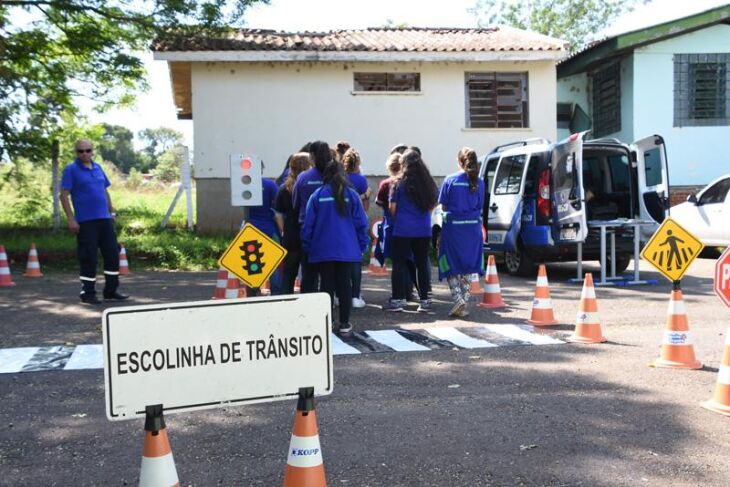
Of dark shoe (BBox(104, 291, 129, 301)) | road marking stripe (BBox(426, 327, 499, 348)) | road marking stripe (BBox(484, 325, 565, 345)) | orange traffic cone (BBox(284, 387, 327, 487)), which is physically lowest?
road marking stripe (BBox(484, 325, 565, 345))

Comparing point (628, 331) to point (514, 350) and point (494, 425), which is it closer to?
point (514, 350)

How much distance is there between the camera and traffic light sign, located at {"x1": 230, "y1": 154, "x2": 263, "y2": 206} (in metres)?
7.70

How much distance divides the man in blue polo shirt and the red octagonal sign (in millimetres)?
7317

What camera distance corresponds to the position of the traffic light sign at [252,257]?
6.77 meters

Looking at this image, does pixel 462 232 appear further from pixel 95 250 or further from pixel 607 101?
pixel 607 101

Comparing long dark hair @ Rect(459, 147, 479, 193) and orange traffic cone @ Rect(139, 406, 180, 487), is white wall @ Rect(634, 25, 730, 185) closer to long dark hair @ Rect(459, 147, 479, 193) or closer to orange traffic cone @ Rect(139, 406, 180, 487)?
long dark hair @ Rect(459, 147, 479, 193)

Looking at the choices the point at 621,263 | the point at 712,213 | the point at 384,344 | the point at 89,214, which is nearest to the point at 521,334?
the point at 384,344

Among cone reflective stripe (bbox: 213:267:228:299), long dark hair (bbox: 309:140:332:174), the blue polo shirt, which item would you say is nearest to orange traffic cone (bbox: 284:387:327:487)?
long dark hair (bbox: 309:140:332:174)

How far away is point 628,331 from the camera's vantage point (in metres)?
8.30

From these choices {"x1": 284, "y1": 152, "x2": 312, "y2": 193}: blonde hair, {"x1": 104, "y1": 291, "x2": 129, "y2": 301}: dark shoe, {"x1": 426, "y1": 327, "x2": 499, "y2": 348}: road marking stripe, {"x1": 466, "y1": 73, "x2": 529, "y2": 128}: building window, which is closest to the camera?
{"x1": 426, "y1": 327, "x2": 499, "y2": 348}: road marking stripe

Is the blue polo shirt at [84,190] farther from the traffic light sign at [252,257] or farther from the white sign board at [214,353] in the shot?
the white sign board at [214,353]

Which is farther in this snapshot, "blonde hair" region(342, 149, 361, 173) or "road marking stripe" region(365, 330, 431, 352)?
"blonde hair" region(342, 149, 361, 173)

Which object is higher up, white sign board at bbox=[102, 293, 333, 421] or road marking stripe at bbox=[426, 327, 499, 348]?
white sign board at bbox=[102, 293, 333, 421]

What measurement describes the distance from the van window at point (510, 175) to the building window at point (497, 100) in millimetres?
7209
